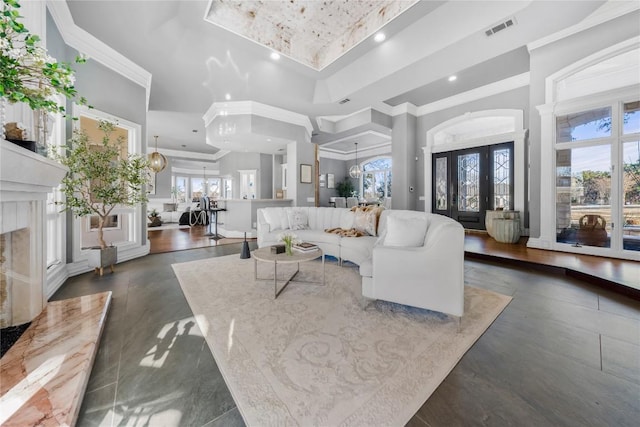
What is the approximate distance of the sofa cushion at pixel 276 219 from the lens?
4.50 m

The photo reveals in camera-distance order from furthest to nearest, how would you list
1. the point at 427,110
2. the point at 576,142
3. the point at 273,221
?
1. the point at 427,110
2. the point at 273,221
3. the point at 576,142

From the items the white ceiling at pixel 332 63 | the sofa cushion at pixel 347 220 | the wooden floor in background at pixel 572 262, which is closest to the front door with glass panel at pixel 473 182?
the wooden floor in background at pixel 572 262

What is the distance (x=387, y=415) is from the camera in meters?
1.20

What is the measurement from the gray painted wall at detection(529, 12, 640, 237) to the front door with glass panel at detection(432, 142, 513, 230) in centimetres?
137

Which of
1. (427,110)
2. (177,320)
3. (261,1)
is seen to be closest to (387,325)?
(177,320)

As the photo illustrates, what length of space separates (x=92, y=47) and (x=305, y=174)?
14.7ft

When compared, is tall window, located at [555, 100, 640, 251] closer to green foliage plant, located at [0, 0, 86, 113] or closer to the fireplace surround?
green foliage plant, located at [0, 0, 86, 113]

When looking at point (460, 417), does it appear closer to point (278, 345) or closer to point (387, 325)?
point (387, 325)

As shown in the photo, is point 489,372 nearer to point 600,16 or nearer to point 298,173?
point 600,16

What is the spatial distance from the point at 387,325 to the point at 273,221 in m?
2.96

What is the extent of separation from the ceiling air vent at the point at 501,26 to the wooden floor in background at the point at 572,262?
10.4 ft

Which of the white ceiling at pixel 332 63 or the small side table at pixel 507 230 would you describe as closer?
the white ceiling at pixel 332 63

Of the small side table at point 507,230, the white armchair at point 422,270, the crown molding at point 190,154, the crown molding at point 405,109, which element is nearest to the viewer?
the white armchair at point 422,270

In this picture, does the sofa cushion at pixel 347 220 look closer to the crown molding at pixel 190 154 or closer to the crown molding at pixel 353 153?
the crown molding at pixel 353 153
